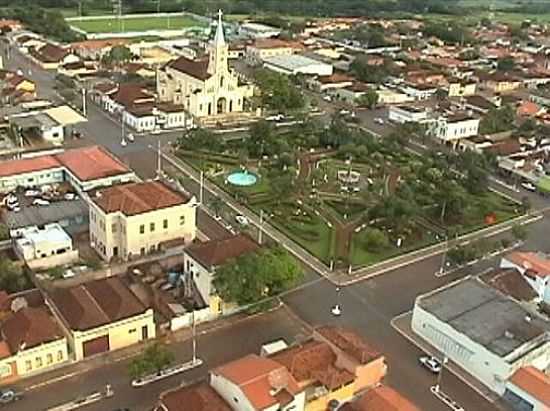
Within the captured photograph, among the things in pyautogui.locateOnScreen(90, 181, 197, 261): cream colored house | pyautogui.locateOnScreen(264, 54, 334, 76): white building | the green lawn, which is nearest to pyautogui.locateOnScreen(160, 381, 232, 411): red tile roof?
pyautogui.locateOnScreen(90, 181, 197, 261): cream colored house

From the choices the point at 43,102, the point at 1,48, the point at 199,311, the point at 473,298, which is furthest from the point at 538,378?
the point at 1,48

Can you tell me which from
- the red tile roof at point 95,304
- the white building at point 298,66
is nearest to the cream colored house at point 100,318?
the red tile roof at point 95,304

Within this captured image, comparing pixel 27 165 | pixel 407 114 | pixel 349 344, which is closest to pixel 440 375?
pixel 349 344

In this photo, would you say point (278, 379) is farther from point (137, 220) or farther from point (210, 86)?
point (210, 86)

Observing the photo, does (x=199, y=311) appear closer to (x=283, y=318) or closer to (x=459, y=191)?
(x=283, y=318)

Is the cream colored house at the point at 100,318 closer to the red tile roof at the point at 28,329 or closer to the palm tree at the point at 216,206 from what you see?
the red tile roof at the point at 28,329

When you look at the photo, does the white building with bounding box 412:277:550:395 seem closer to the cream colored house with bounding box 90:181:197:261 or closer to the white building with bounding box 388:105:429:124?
the cream colored house with bounding box 90:181:197:261
